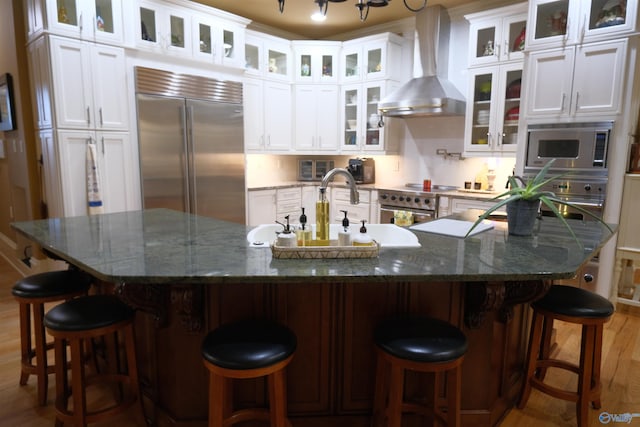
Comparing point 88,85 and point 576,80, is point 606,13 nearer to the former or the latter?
point 576,80

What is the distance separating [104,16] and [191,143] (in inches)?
50.8

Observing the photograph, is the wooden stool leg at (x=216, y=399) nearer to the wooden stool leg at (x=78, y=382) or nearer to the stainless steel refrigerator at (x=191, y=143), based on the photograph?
the wooden stool leg at (x=78, y=382)

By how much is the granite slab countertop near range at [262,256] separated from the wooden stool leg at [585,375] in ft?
1.46

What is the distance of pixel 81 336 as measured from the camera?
1.71 metres

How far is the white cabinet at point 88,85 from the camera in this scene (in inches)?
132

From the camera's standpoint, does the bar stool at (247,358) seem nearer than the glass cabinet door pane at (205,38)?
Yes

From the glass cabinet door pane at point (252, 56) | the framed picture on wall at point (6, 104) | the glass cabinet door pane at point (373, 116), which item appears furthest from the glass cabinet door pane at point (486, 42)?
the framed picture on wall at point (6, 104)

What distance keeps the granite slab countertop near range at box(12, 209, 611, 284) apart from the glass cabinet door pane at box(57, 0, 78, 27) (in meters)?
1.91

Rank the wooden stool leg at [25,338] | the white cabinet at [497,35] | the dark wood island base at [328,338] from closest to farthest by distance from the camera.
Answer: the dark wood island base at [328,338] < the wooden stool leg at [25,338] < the white cabinet at [497,35]

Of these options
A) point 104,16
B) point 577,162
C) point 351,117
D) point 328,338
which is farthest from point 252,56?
point 328,338

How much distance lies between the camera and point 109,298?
6.33 feet

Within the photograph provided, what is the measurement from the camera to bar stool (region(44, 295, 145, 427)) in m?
1.71

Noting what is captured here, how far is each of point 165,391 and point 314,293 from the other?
852mm

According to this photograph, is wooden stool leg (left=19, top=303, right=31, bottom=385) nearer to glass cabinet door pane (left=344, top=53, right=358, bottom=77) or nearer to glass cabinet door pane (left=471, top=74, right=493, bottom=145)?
glass cabinet door pane (left=471, top=74, right=493, bottom=145)
